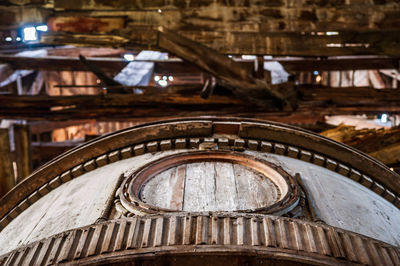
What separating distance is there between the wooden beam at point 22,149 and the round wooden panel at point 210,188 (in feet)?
11.6

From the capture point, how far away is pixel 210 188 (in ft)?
6.95

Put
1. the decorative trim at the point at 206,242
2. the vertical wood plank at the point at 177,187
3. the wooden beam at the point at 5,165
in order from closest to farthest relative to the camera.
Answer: the decorative trim at the point at 206,242, the vertical wood plank at the point at 177,187, the wooden beam at the point at 5,165

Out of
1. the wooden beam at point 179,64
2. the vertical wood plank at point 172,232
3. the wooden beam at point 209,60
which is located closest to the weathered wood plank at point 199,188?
the vertical wood plank at point 172,232

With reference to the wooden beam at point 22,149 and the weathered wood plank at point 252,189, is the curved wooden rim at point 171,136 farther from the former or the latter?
the wooden beam at point 22,149

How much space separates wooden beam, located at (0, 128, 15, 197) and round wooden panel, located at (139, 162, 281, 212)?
3232 mm

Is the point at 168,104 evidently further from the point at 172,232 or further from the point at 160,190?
the point at 172,232

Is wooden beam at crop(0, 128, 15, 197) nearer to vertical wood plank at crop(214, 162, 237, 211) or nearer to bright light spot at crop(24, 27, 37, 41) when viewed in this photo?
bright light spot at crop(24, 27, 37, 41)

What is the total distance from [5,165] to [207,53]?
10.6 feet

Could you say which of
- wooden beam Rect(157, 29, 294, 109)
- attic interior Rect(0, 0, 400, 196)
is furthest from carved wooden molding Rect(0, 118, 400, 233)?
attic interior Rect(0, 0, 400, 196)

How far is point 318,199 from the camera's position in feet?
6.78

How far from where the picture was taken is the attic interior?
3.32 metres

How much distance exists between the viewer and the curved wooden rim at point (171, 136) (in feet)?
8.98

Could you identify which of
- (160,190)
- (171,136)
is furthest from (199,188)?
(171,136)

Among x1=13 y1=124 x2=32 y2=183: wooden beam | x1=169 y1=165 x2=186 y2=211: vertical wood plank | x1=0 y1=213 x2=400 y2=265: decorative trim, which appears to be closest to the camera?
x1=0 y1=213 x2=400 y2=265: decorative trim
